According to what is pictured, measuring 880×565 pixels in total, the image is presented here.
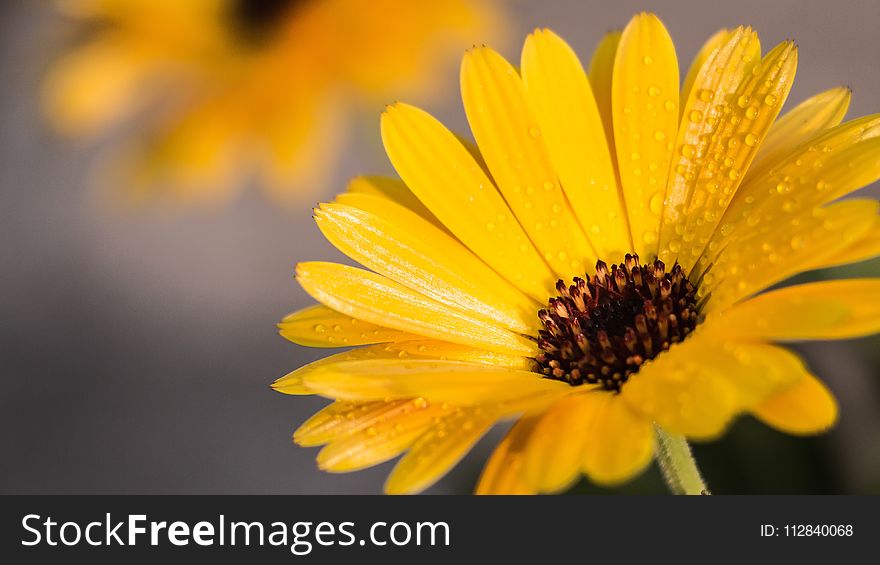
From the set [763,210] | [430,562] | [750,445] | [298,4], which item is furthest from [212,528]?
[298,4]

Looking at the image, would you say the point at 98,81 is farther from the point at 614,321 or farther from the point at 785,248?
the point at 785,248

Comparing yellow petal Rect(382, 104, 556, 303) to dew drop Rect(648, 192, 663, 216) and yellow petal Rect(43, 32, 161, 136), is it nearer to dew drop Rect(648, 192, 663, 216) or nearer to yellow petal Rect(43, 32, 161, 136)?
dew drop Rect(648, 192, 663, 216)

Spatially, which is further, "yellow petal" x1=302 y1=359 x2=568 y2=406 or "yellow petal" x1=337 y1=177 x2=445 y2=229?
"yellow petal" x1=337 y1=177 x2=445 y2=229

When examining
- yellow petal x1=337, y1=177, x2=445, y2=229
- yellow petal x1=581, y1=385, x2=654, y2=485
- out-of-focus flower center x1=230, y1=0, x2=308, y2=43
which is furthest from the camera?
out-of-focus flower center x1=230, y1=0, x2=308, y2=43

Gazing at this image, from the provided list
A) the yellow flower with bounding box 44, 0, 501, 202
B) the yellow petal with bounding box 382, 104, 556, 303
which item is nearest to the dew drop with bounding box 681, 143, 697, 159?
the yellow petal with bounding box 382, 104, 556, 303

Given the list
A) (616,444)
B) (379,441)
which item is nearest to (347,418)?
(379,441)

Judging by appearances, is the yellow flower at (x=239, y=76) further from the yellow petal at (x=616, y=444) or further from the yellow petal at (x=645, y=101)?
the yellow petal at (x=616, y=444)

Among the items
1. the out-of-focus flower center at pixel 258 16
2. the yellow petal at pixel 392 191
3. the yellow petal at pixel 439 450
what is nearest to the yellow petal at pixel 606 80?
the yellow petal at pixel 392 191

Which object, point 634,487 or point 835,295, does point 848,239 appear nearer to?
point 835,295
